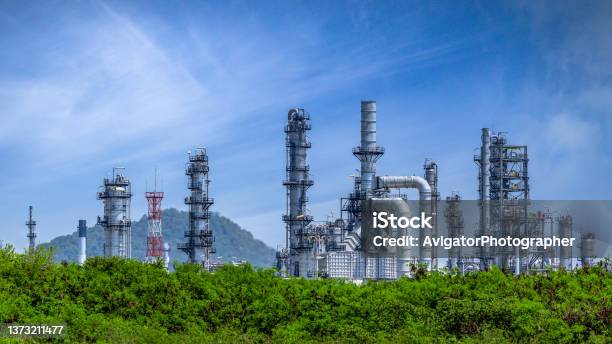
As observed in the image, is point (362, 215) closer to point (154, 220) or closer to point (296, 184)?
point (296, 184)

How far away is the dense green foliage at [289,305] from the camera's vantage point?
13.1m

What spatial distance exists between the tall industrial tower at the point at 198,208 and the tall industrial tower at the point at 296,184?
7.75 metres

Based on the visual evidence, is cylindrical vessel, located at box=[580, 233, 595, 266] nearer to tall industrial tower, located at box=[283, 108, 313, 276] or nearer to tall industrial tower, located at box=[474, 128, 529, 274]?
tall industrial tower, located at box=[474, 128, 529, 274]

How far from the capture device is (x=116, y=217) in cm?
7150

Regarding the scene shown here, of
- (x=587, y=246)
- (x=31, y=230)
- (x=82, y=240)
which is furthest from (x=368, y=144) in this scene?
(x=31, y=230)

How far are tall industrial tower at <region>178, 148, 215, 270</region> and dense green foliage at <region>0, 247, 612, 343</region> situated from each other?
55209 millimetres

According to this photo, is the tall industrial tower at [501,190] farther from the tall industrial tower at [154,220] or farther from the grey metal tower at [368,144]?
the tall industrial tower at [154,220]

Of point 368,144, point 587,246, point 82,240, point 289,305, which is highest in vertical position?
point 368,144

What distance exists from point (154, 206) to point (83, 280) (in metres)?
66.2

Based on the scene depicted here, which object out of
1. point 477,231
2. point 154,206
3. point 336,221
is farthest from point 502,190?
point 154,206

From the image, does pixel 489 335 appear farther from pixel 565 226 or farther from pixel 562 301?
pixel 565 226

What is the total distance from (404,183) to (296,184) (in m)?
9.00

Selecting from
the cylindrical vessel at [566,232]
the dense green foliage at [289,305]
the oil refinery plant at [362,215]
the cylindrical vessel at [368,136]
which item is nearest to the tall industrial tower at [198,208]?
the oil refinery plant at [362,215]

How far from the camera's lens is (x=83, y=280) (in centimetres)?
1485
